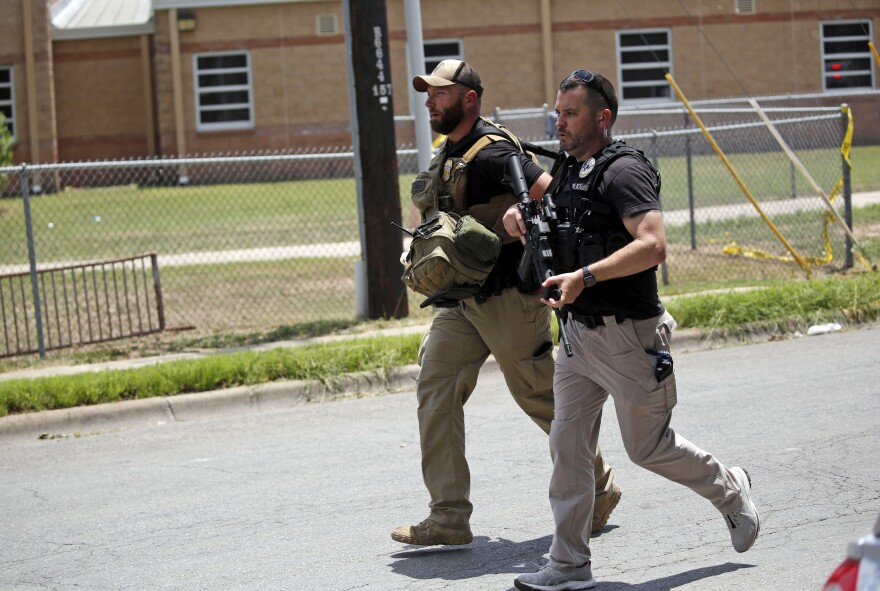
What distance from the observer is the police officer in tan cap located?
5.25 metres

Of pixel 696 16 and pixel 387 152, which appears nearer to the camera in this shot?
pixel 387 152

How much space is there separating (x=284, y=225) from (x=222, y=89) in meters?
12.1

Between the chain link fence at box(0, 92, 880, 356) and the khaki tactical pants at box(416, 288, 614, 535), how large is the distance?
609 centimetres

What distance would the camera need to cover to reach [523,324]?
5.26 metres

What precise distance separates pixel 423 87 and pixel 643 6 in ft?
86.9

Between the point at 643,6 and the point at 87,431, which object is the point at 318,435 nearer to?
the point at 87,431

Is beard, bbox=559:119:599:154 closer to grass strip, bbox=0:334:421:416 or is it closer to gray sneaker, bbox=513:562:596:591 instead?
gray sneaker, bbox=513:562:596:591

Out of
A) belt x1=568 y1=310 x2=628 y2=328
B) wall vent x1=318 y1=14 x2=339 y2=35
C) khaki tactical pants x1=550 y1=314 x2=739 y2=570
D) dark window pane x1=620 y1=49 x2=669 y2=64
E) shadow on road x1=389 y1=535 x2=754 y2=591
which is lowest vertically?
shadow on road x1=389 y1=535 x2=754 y2=591

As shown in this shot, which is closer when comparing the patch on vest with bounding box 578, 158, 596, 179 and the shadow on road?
the patch on vest with bounding box 578, 158, 596, 179

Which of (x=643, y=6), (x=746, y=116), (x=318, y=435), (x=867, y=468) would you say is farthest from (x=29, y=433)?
(x=643, y=6)

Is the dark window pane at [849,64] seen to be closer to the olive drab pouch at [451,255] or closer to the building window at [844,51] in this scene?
the building window at [844,51]

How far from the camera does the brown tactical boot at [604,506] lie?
Result: 17.3 ft

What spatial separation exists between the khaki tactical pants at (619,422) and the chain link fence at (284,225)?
692 cm

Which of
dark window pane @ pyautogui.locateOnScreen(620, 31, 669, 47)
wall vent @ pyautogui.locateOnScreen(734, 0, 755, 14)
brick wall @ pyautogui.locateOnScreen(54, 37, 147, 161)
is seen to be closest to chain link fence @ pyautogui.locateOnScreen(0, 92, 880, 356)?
brick wall @ pyautogui.locateOnScreen(54, 37, 147, 161)
